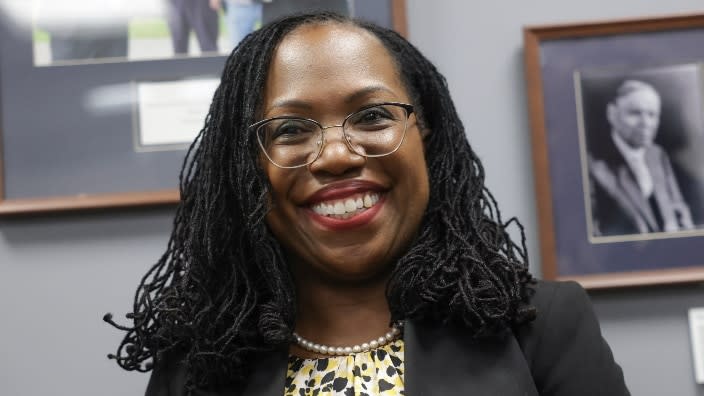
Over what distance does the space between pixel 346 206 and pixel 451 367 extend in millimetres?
227

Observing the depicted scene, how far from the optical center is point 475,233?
91 centimetres

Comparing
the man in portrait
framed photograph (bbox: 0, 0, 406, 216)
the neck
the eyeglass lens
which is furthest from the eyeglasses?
the man in portrait

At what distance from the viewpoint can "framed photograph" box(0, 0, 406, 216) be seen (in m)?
1.17

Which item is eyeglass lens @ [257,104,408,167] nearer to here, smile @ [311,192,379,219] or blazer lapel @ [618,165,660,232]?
smile @ [311,192,379,219]

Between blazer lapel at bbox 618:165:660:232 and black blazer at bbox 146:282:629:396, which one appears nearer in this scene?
black blazer at bbox 146:282:629:396

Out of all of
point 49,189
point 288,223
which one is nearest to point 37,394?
point 49,189

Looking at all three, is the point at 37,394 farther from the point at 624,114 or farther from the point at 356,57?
the point at 624,114

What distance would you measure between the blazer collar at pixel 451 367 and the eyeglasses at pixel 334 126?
220 mm

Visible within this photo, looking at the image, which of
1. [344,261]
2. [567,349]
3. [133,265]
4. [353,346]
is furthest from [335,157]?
[133,265]

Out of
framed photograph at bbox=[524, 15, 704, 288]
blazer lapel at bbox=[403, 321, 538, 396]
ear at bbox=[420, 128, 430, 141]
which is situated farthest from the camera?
framed photograph at bbox=[524, 15, 704, 288]

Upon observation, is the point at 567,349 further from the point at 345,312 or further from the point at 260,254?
the point at 260,254

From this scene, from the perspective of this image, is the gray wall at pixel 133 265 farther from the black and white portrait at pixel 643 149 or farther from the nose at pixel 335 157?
the nose at pixel 335 157

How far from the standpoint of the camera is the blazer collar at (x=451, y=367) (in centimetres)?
85

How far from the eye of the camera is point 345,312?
0.94m
